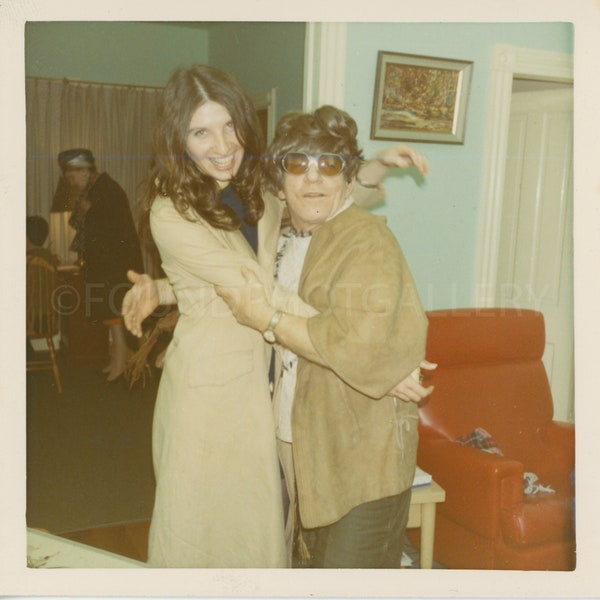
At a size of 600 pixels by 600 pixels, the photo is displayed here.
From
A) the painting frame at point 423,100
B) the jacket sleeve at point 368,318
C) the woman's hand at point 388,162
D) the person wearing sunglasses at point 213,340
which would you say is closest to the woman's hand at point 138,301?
the person wearing sunglasses at point 213,340

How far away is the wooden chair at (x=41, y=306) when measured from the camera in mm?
1654

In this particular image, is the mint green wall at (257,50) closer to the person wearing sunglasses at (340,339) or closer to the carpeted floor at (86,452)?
the person wearing sunglasses at (340,339)

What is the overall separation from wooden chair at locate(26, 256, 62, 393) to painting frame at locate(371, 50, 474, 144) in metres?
1.01

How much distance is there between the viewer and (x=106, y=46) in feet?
6.17

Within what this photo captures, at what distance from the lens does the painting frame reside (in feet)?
5.88

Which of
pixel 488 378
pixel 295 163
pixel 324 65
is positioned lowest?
pixel 488 378

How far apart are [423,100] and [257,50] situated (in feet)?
1.72

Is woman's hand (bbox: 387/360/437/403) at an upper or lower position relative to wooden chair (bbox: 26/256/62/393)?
lower

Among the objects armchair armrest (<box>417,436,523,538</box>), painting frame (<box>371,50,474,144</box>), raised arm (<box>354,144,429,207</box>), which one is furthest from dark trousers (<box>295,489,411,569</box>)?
painting frame (<box>371,50,474,144</box>)

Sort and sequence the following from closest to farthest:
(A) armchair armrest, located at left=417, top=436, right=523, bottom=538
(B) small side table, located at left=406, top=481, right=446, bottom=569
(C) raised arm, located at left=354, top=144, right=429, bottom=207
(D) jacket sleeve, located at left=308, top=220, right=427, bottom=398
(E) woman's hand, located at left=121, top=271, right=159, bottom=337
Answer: (D) jacket sleeve, located at left=308, top=220, right=427, bottom=398 → (C) raised arm, located at left=354, top=144, right=429, bottom=207 → (E) woman's hand, located at left=121, top=271, right=159, bottom=337 → (B) small side table, located at left=406, top=481, right=446, bottom=569 → (A) armchair armrest, located at left=417, top=436, right=523, bottom=538

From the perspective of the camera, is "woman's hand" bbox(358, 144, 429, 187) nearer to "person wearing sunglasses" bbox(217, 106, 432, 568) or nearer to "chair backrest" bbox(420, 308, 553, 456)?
"person wearing sunglasses" bbox(217, 106, 432, 568)

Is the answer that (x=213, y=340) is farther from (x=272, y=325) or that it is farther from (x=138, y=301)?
(x=138, y=301)

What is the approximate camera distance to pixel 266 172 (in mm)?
1526

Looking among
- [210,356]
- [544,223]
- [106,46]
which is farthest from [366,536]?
[106,46]
